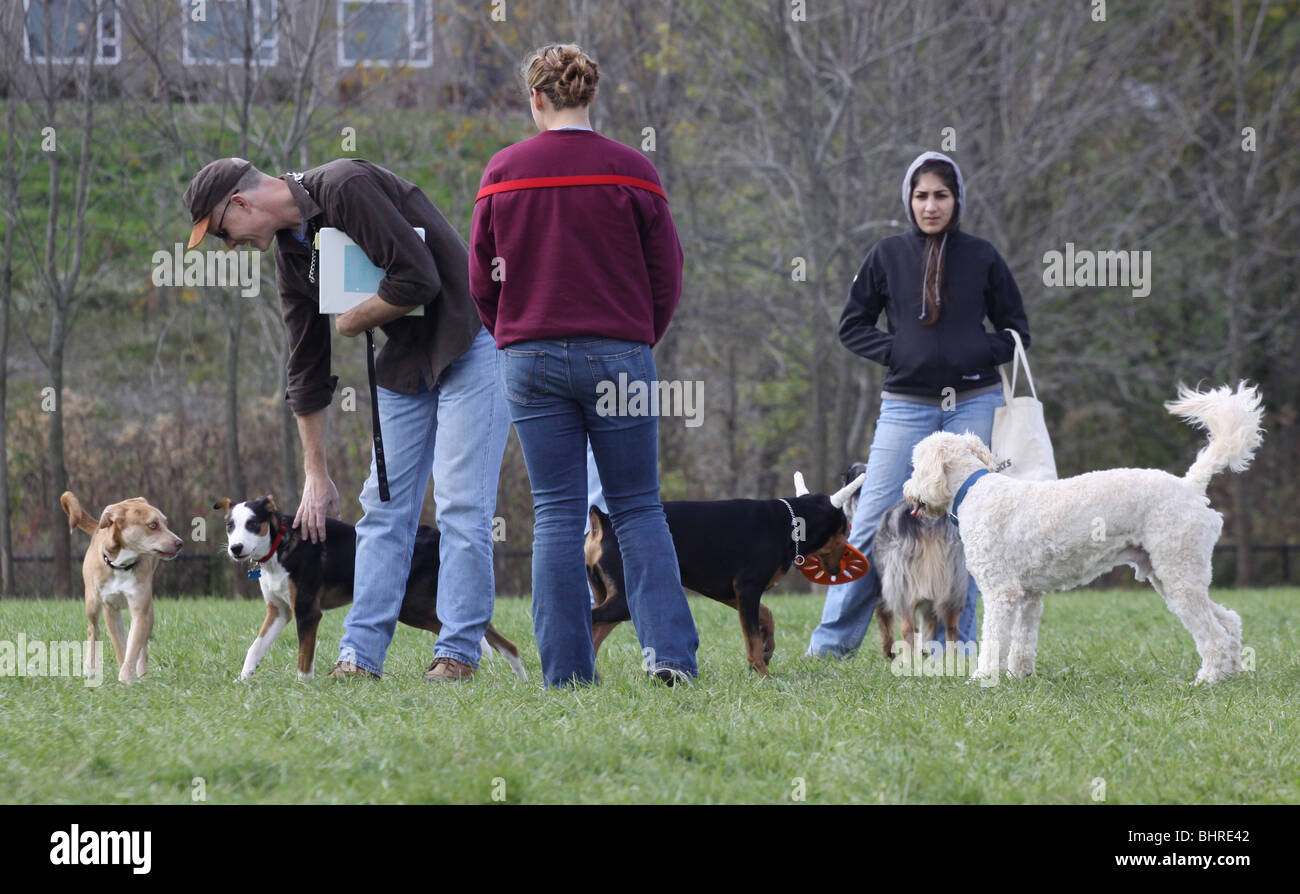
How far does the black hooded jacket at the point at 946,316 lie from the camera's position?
595 centimetres

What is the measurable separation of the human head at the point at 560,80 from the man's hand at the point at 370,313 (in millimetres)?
905

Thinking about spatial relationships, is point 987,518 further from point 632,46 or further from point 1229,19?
point 1229,19

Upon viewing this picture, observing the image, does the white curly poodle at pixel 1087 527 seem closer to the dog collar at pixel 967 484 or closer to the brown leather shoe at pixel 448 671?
the dog collar at pixel 967 484

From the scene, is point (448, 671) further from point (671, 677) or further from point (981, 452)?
point (981, 452)

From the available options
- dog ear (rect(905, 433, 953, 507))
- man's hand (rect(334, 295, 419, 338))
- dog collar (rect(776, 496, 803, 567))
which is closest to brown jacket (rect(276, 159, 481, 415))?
man's hand (rect(334, 295, 419, 338))

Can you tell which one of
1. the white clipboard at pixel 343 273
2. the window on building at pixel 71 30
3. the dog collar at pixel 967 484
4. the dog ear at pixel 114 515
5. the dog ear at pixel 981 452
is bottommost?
the dog ear at pixel 114 515

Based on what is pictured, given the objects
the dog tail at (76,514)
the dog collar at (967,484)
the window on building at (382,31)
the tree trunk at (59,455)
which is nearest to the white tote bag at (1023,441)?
the dog collar at (967,484)

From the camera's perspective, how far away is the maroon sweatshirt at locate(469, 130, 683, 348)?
4.34 metres

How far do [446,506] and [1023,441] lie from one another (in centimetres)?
248

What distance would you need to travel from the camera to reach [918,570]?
623cm

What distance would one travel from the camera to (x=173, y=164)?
12828 mm

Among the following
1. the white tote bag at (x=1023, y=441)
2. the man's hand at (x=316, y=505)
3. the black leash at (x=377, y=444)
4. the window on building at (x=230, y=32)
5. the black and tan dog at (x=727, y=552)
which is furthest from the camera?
the window on building at (x=230, y=32)

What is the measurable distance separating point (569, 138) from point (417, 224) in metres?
0.97
